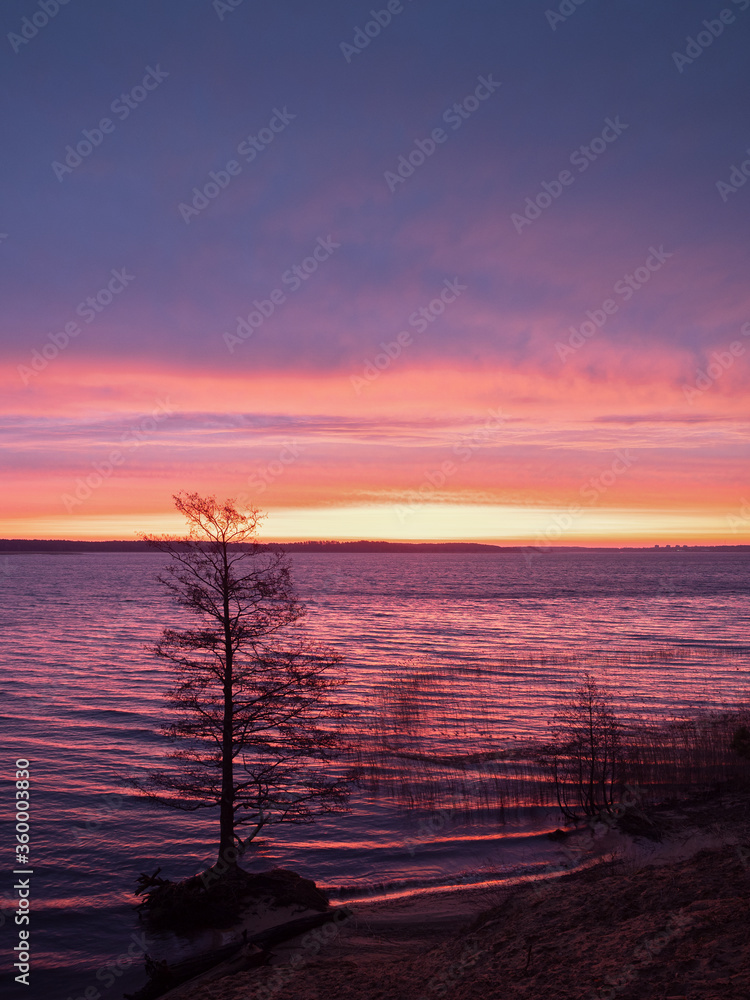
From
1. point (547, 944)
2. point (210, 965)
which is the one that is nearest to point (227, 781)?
point (210, 965)

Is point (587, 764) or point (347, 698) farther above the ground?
point (347, 698)

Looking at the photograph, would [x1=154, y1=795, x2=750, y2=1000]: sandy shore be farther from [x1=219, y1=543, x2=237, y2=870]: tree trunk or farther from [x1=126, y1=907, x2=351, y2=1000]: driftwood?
[x1=219, y1=543, x2=237, y2=870]: tree trunk

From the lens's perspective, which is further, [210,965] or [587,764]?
[587,764]

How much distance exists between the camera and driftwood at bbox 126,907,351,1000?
1470cm

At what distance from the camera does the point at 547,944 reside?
41.2 feet

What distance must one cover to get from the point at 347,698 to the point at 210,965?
28.6 meters

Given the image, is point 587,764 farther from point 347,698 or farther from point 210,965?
point 210,965

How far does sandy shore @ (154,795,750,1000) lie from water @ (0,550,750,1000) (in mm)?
A: 3373

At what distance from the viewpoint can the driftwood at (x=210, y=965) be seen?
1470 centimetres
